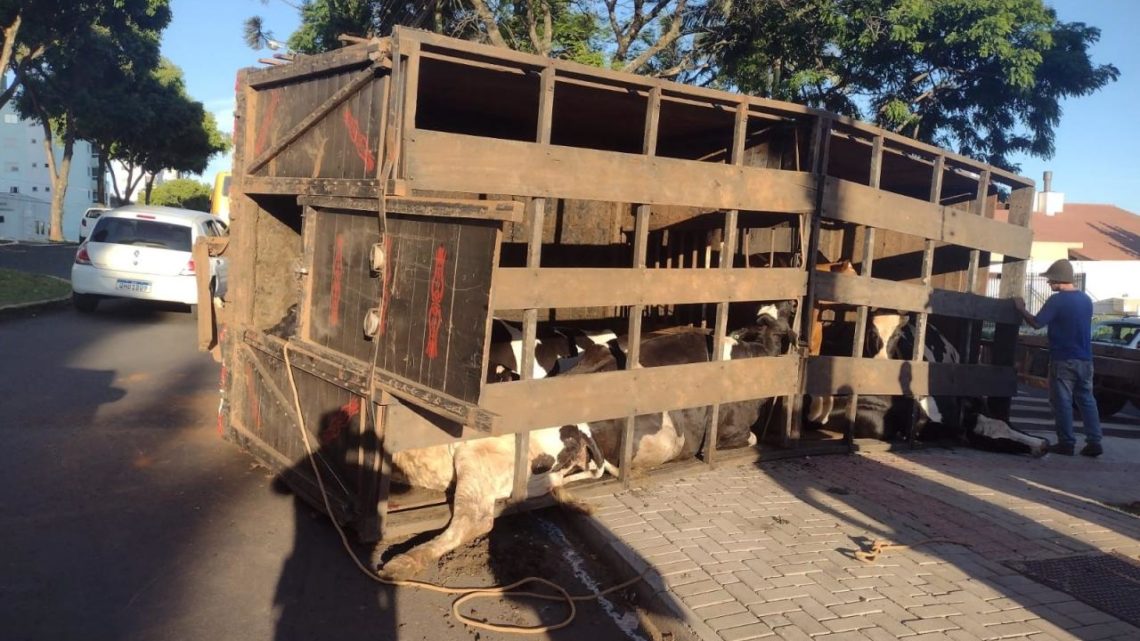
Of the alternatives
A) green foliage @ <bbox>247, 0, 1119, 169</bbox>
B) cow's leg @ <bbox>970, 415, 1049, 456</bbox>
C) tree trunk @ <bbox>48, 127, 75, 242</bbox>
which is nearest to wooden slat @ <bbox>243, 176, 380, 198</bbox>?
cow's leg @ <bbox>970, 415, 1049, 456</bbox>

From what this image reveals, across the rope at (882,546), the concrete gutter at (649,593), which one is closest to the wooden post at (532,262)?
the concrete gutter at (649,593)

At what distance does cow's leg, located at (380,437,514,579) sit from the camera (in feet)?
14.4

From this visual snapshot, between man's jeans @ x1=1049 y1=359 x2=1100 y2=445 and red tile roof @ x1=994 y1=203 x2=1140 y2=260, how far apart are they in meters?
31.8

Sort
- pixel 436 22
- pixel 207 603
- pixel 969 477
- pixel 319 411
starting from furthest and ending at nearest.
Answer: pixel 436 22 < pixel 969 477 < pixel 319 411 < pixel 207 603

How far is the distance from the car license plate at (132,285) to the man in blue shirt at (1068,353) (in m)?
11.9

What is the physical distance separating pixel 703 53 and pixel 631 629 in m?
16.6

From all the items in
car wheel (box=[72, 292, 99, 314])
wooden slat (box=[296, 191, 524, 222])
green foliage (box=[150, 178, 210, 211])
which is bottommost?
car wheel (box=[72, 292, 99, 314])

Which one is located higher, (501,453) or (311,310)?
(311,310)

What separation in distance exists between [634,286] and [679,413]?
1.35 m

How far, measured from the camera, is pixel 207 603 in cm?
388

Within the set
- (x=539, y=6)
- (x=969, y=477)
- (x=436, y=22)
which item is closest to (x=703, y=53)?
(x=539, y=6)

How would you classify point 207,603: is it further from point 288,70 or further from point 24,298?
point 24,298

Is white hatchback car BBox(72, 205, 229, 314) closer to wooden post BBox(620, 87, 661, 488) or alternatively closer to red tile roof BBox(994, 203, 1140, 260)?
wooden post BBox(620, 87, 661, 488)

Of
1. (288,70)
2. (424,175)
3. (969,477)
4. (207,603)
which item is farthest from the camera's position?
(969,477)
